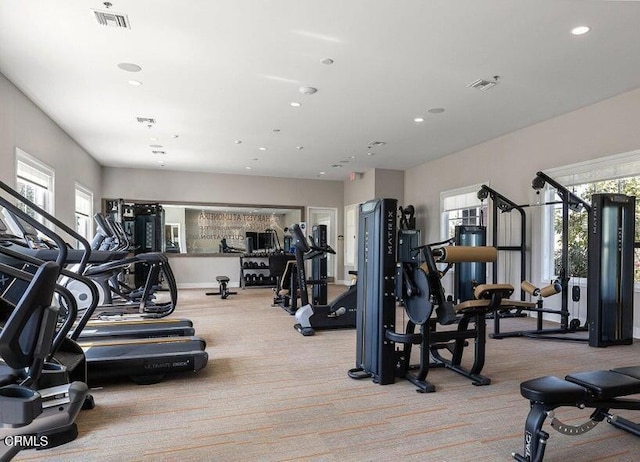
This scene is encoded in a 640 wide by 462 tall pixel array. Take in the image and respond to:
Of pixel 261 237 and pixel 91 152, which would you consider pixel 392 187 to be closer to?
pixel 261 237

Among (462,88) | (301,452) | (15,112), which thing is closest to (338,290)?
(462,88)

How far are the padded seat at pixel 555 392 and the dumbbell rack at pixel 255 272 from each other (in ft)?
28.2

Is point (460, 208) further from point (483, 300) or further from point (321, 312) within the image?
point (483, 300)

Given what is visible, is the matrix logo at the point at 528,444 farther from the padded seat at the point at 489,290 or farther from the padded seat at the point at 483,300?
the padded seat at the point at 489,290

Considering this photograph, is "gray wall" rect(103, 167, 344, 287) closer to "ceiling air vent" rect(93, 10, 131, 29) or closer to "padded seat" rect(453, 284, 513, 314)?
"ceiling air vent" rect(93, 10, 131, 29)

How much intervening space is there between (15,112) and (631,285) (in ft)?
25.8

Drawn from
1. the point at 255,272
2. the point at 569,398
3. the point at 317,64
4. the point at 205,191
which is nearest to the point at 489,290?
the point at 569,398

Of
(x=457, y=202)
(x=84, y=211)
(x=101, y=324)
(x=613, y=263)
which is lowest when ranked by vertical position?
(x=101, y=324)

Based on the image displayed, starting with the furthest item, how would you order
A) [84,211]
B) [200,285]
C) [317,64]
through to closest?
[200,285] → [84,211] → [317,64]

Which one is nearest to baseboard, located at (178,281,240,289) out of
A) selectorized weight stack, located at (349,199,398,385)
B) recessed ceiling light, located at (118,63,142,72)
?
recessed ceiling light, located at (118,63,142,72)

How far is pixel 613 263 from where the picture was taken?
4.79 m

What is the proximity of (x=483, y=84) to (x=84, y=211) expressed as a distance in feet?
27.3

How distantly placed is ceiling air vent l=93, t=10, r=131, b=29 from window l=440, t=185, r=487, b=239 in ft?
19.9

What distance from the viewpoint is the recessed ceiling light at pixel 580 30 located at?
357 centimetres
